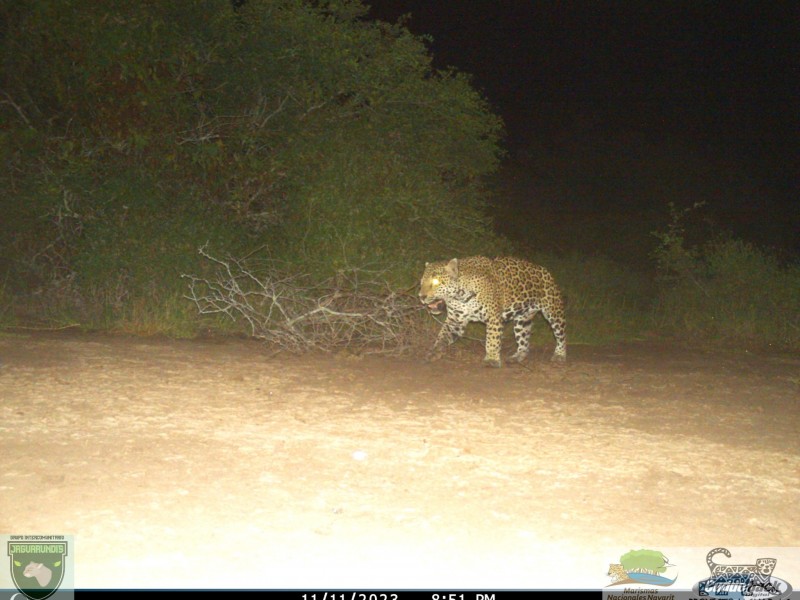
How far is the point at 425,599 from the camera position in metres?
3.47

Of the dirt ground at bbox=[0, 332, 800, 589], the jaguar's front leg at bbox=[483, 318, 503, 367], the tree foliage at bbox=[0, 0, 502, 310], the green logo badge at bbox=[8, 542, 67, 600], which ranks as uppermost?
the tree foliage at bbox=[0, 0, 502, 310]

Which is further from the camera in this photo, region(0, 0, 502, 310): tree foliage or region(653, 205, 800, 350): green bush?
region(653, 205, 800, 350): green bush

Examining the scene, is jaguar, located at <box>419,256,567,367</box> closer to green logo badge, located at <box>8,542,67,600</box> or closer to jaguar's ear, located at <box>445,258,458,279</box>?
jaguar's ear, located at <box>445,258,458,279</box>

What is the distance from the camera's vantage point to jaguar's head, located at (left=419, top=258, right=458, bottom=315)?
9688 mm

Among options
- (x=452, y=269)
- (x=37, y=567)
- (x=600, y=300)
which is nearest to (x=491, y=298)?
(x=452, y=269)

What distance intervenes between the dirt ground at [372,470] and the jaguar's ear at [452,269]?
1.69m

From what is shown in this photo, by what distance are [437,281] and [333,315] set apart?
4.57 feet

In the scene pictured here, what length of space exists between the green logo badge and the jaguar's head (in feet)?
20.7

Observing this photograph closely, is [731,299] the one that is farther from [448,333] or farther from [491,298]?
[448,333]

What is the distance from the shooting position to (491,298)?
392 inches

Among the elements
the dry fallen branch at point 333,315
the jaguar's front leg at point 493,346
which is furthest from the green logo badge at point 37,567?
the jaguar's front leg at point 493,346

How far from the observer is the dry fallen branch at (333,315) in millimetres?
9617

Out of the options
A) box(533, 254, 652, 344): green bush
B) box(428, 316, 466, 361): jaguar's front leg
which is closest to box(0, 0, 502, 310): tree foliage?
box(428, 316, 466, 361): jaguar's front leg

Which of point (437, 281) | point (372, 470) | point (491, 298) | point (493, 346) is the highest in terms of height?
point (437, 281)
